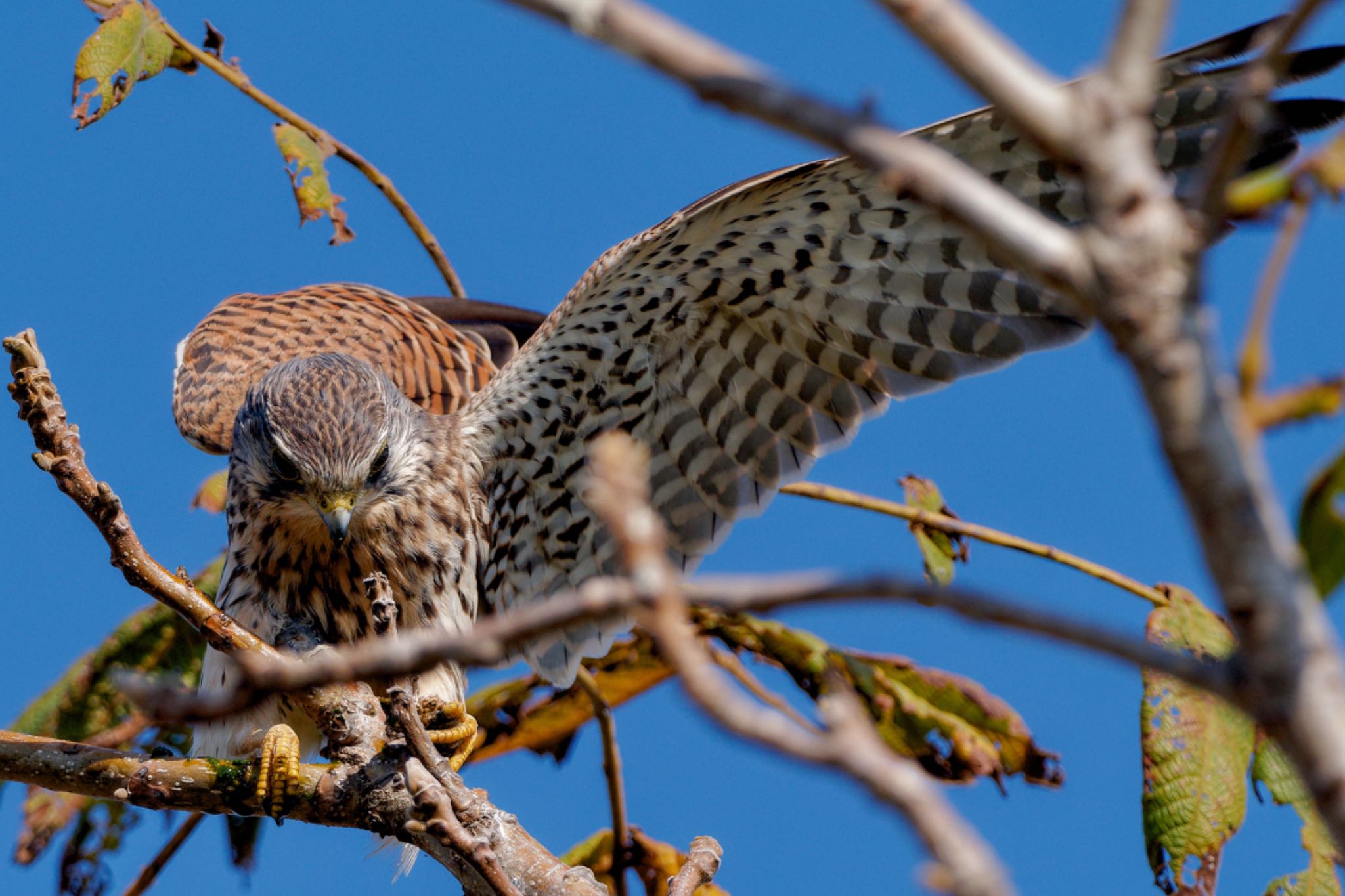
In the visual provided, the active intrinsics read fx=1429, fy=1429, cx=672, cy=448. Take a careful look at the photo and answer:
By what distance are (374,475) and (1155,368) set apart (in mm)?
3432

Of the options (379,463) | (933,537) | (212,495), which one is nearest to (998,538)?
(933,537)

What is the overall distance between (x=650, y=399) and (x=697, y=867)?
72.6 inches

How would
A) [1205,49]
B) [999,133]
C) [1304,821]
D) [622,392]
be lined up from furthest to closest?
[622,392]
[999,133]
[1304,821]
[1205,49]

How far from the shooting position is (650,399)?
4270 millimetres

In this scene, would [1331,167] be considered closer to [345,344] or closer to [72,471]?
[72,471]

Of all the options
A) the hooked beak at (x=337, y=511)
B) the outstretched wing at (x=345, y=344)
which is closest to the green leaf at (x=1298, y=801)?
the hooked beak at (x=337, y=511)

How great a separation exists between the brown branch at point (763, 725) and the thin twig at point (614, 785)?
3112 mm

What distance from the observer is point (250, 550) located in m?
4.09

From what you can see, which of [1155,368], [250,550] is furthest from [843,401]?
[1155,368]

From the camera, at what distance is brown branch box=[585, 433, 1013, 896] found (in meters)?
0.89

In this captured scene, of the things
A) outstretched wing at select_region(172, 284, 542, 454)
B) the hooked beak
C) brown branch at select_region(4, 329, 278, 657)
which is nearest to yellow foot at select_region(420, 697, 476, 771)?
the hooked beak

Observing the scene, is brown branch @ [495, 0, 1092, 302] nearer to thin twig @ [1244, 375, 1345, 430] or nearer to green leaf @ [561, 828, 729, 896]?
thin twig @ [1244, 375, 1345, 430]

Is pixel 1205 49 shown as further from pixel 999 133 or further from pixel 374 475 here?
pixel 374 475

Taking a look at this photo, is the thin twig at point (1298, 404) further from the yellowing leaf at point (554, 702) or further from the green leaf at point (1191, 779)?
the yellowing leaf at point (554, 702)
